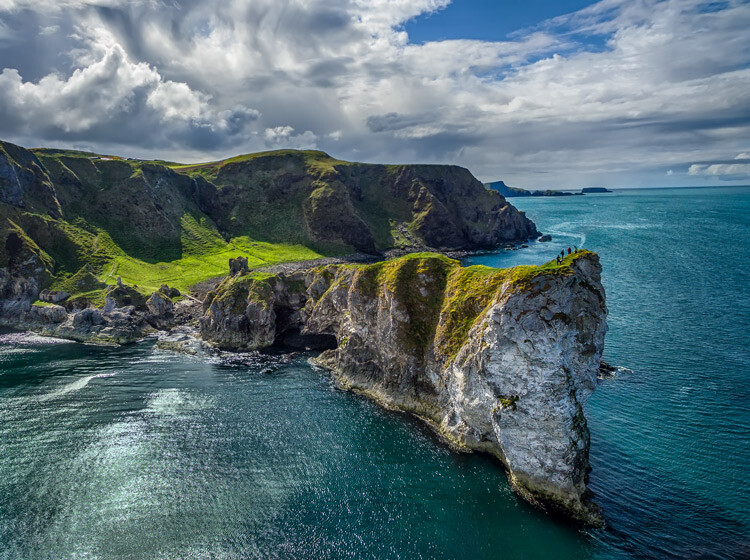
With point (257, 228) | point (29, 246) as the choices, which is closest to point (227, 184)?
point (257, 228)

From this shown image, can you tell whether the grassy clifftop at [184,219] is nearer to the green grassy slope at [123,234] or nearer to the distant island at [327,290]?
the green grassy slope at [123,234]

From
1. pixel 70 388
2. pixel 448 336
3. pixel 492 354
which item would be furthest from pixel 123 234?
pixel 492 354

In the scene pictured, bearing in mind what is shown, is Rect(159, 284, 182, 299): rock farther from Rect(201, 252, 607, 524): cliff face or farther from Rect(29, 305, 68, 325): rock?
Rect(201, 252, 607, 524): cliff face

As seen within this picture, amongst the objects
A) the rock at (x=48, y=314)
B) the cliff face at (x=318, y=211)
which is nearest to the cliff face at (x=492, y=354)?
the rock at (x=48, y=314)

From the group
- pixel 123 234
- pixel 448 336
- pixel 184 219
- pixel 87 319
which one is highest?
pixel 184 219

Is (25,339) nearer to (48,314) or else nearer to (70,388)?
(48,314)

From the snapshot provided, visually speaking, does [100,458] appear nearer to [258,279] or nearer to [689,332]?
[258,279]
